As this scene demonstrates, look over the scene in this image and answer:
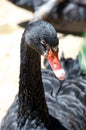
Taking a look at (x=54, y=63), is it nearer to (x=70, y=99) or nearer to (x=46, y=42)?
(x=46, y=42)

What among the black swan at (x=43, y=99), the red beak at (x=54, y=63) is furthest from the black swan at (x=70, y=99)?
the red beak at (x=54, y=63)

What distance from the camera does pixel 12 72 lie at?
411 cm

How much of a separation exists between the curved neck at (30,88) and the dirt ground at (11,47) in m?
0.84

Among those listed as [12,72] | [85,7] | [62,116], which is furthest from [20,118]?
[85,7]

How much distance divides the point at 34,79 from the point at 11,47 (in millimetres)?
1937

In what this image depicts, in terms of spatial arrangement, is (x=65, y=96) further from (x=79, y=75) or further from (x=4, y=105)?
(x=4, y=105)

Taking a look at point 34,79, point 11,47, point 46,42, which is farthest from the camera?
point 11,47

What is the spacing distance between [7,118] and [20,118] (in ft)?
0.70

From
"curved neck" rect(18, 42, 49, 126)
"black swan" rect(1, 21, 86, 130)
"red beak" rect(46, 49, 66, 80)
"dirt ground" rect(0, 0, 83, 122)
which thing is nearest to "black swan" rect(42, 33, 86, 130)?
"black swan" rect(1, 21, 86, 130)

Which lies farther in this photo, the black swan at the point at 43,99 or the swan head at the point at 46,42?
the black swan at the point at 43,99

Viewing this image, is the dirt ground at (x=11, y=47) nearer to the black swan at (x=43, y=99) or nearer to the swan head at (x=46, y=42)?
the black swan at (x=43, y=99)

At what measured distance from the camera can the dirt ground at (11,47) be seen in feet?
12.6

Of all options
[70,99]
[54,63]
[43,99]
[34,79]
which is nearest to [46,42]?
[54,63]

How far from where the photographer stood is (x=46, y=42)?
2.23 meters
